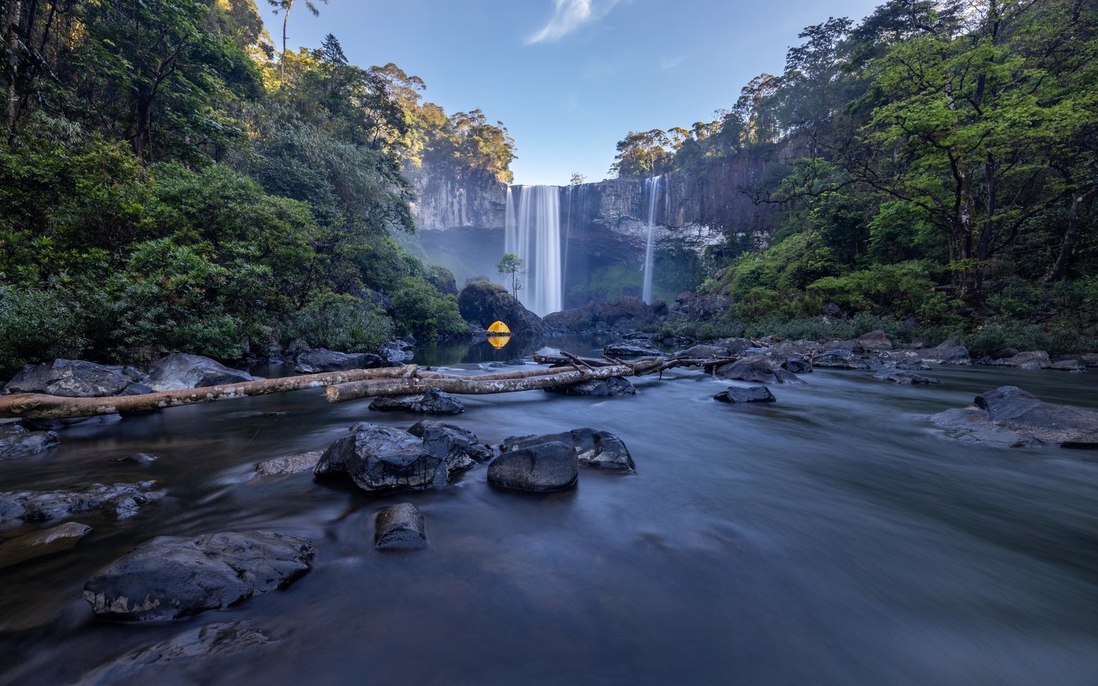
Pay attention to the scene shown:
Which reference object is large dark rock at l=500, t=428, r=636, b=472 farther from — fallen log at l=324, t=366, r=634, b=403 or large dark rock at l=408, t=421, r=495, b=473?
fallen log at l=324, t=366, r=634, b=403

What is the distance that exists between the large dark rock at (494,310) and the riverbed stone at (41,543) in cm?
3739

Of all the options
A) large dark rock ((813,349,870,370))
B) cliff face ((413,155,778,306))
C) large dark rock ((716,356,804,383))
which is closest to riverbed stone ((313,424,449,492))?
large dark rock ((716,356,804,383))

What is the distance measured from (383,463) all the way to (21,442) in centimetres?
407

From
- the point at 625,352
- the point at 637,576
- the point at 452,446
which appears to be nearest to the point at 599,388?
the point at 452,446

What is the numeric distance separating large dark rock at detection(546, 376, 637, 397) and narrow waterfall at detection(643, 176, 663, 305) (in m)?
44.9

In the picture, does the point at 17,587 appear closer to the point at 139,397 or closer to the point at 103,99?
the point at 139,397

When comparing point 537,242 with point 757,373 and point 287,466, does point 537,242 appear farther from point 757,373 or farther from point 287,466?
point 287,466

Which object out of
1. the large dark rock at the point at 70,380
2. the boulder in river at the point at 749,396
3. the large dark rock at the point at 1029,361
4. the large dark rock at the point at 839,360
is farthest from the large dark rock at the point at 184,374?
the large dark rock at the point at 1029,361

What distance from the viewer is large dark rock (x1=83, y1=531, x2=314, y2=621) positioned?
172cm

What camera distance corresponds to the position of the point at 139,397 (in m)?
3.92

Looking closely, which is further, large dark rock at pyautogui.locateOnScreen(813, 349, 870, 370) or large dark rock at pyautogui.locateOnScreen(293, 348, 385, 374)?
large dark rock at pyautogui.locateOnScreen(813, 349, 870, 370)

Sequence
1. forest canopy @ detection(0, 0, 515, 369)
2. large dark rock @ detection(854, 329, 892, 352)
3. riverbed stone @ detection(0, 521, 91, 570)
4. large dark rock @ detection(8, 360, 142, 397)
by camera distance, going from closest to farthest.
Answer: riverbed stone @ detection(0, 521, 91, 570) → large dark rock @ detection(8, 360, 142, 397) → forest canopy @ detection(0, 0, 515, 369) → large dark rock @ detection(854, 329, 892, 352)

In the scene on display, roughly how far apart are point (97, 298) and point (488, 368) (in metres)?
9.00

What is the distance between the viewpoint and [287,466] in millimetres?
3684
